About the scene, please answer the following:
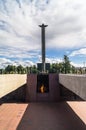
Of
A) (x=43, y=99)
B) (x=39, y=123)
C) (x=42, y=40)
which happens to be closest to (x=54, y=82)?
(x=43, y=99)

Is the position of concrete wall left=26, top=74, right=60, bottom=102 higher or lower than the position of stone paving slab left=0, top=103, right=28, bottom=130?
higher

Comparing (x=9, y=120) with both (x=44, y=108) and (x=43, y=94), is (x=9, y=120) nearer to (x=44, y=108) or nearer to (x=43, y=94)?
(x=44, y=108)

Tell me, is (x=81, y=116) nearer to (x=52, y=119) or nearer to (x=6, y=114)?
(x=52, y=119)

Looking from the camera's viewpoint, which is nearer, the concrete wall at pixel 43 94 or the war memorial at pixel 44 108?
the war memorial at pixel 44 108

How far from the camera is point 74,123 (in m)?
22.8

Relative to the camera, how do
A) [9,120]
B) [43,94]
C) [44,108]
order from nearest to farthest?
[9,120] → [44,108] → [43,94]

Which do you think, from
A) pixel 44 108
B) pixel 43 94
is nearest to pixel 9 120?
pixel 44 108

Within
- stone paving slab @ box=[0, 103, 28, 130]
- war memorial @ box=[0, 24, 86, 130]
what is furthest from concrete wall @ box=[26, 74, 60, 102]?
stone paving slab @ box=[0, 103, 28, 130]

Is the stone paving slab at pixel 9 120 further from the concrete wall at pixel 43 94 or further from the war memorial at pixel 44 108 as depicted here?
the concrete wall at pixel 43 94

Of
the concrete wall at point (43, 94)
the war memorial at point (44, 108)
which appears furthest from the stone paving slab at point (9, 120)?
the concrete wall at point (43, 94)

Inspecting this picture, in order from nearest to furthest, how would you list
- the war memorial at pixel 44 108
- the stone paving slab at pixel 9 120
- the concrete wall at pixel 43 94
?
the war memorial at pixel 44 108 < the stone paving slab at pixel 9 120 < the concrete wall at pixel 43 94

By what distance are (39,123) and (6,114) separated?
689 centimetres

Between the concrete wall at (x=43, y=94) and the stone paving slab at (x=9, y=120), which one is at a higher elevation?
the concrete wall at (x=43, y=94)

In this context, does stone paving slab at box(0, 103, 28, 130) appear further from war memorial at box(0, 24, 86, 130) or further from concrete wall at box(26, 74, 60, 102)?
concrete wall at box(26, 74, 60, 102)
